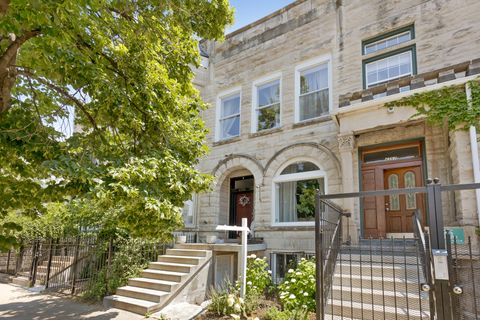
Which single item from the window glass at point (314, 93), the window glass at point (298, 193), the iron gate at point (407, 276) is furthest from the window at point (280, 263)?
the window glass at point (314, 93)

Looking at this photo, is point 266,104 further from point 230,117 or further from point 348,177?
point 348,177

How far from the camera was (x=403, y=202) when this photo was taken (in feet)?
28.6

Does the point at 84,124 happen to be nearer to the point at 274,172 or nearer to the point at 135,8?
the point at 135,8

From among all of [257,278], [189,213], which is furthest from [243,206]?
[257,278]

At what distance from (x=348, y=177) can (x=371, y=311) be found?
3.91 meters

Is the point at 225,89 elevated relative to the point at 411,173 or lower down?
elevated

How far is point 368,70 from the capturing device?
34.0ft

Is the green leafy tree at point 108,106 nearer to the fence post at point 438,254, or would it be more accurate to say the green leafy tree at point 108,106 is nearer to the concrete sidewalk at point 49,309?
the concrete sidewalk at point 49,309

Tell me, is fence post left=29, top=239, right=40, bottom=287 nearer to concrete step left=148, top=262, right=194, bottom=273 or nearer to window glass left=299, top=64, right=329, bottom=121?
concrete step left=148, top=262, right=194, bottom=273

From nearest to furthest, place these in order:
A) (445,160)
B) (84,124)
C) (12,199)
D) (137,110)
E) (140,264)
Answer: (12,199) → (137,110) → (84,124) → (445,160) → (140,264)

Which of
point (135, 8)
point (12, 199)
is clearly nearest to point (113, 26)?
point (135, 8)

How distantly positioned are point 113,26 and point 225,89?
342 inches

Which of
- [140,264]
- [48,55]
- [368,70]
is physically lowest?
[140,264]

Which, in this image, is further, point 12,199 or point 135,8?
point 135,8
